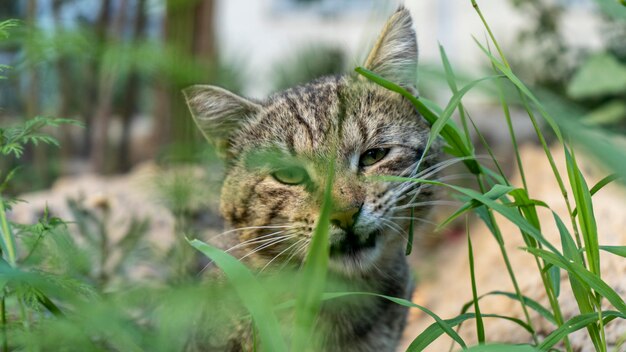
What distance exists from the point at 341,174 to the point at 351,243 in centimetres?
20

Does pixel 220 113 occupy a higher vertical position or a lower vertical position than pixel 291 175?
higher

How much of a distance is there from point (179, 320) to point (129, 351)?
0.39 metres

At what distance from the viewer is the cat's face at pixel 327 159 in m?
2.24

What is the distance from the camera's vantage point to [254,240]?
7.86 feet

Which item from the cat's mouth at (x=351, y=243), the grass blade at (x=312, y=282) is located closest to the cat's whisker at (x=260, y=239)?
the cat's mouth at (x=351, y=243)

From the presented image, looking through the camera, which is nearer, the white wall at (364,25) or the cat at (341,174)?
the cat at (341,174)

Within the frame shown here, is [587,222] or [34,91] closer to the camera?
[587,222]

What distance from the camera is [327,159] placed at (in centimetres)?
231

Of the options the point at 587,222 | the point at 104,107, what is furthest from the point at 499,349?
the point at 104,107

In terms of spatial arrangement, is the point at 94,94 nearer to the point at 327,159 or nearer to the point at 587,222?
the point at 327,159

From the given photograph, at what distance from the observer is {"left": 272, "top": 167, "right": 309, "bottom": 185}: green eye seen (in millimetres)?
2355

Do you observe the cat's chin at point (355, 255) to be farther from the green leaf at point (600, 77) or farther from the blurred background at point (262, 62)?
the green leaf at point (600, 77)

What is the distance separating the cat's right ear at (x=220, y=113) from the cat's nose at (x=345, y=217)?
719 mm

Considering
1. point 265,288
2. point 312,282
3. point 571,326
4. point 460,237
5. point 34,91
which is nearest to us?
point 312,282
